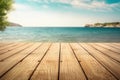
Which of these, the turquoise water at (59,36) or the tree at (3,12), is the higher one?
the tree at (3,12)

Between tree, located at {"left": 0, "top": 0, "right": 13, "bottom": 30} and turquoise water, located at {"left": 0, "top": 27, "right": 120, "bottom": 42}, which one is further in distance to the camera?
turquoise water, located at {"left": 0, "top": 27, "right": 120, "bottom": 42}

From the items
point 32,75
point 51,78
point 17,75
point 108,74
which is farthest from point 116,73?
point 17,75

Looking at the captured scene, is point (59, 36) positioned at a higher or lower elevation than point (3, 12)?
lower

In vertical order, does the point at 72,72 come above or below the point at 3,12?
below

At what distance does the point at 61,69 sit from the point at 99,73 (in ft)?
1.69

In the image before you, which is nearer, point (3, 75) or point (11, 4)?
point (3, 75)

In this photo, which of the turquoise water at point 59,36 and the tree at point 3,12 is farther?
the turquoise water at point 59,36

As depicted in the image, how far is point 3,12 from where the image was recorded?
281 inches

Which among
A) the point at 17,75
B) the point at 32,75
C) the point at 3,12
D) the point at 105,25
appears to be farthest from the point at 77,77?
the point at 105,25

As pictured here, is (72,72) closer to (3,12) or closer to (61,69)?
(61,69)

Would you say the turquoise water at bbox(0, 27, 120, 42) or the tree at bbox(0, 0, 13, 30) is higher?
the tree at bbox(0, 0, 13, 30)

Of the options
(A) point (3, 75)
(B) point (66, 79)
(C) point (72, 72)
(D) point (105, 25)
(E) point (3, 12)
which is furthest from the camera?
(D) point (105, 25)

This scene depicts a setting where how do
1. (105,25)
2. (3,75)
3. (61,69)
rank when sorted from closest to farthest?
(3,75), (61,69), (105,25)

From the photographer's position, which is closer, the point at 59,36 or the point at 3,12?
the point at 3,12
